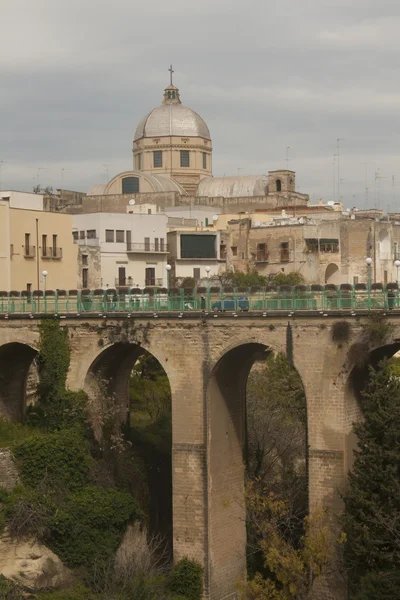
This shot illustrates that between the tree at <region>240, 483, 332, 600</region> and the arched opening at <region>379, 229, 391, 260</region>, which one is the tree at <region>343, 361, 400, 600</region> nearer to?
the tree at <region>240, 483, 332, 600</region>

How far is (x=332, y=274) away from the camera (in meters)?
62.2

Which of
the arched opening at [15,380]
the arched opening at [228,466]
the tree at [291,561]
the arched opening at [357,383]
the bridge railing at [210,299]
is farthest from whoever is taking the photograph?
the arched opening at [15,380]

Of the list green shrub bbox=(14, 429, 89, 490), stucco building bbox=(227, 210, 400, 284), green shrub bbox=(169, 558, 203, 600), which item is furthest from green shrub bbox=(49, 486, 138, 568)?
stucco building bbox=(227, 210, 400, 284)

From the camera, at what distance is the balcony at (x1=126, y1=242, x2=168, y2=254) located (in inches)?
2248

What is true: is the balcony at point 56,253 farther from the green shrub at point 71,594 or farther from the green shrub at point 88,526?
the green shrub at point 71,594

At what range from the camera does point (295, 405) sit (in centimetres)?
4384

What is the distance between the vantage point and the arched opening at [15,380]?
127 ft

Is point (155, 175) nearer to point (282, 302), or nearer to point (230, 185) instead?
point (230, 185)

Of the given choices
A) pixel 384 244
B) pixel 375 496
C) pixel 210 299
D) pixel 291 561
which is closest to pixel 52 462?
pixel 210 299

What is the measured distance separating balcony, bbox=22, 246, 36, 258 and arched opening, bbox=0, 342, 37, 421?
8333 mm

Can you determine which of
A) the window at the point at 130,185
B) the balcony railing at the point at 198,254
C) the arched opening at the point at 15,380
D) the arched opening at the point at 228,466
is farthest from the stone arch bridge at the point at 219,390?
the window at the point at 130,185

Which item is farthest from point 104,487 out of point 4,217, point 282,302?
point 4,217

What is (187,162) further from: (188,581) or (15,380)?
(188,581)

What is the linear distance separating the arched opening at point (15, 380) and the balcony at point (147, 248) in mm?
18058
